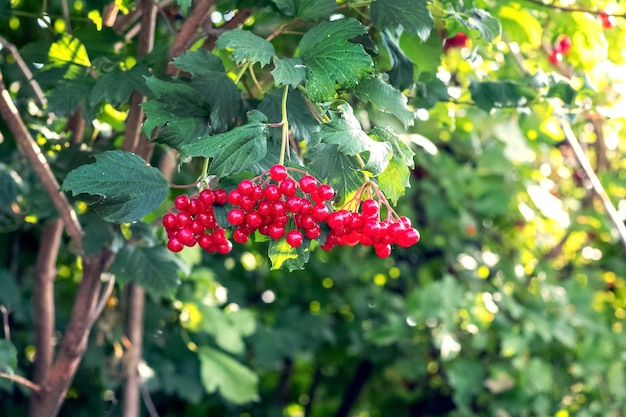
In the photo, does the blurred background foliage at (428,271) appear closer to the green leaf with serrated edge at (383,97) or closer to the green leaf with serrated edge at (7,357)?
the green leaf with serrated edge at (7,357)

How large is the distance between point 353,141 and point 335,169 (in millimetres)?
134

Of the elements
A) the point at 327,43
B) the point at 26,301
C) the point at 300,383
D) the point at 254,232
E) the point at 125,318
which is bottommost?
the point at 300,383

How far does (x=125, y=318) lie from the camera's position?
→ 2.49 metres

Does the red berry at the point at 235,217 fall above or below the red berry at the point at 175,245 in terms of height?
above

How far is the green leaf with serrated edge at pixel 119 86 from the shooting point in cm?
144

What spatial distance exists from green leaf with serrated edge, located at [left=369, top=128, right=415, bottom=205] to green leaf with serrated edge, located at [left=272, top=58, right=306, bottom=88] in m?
0.14

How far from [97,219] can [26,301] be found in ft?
4.98

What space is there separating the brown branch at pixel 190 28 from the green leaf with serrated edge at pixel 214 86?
0.18m

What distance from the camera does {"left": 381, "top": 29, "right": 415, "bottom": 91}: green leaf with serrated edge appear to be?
1.44 metres

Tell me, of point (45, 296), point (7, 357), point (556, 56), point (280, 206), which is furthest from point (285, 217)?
point (556, 56)

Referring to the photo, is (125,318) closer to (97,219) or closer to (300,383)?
(97,219)

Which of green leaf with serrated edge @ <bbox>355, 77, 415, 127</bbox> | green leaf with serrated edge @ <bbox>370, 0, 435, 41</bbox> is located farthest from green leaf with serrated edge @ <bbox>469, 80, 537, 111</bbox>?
green leaf with serrated edge @ <bbox>355, 77, 415, 127</bbox>

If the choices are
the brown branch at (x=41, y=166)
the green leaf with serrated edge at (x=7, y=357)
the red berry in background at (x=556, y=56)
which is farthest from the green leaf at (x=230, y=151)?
the red berry in background at (x=556, y=56)

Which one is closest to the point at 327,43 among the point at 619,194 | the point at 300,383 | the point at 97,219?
the point at 97,219
